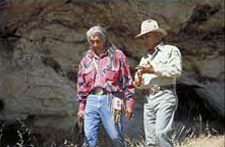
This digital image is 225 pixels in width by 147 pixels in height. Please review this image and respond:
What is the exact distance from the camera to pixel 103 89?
14.7ft

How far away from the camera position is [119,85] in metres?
4.55

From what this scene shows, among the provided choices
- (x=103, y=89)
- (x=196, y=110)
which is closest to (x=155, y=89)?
(x=103, y=89)

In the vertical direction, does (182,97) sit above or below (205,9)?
below

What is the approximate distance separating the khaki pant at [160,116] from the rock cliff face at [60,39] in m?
2.20

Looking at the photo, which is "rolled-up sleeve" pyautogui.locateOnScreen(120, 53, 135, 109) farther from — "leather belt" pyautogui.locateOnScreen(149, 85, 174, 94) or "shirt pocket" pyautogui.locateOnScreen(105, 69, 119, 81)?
"leather belt" pyautogui.locateOnScreen(149, 85, 174, 94)

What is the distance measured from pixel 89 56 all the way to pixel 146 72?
1.82 ft

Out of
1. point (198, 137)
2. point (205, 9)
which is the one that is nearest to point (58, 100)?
point (198, 137)

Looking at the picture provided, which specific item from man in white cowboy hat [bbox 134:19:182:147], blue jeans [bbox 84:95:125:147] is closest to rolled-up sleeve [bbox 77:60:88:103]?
blue jeans [bbox 84:95:125:147]

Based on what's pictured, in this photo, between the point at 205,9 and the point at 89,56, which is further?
the point at 205,9

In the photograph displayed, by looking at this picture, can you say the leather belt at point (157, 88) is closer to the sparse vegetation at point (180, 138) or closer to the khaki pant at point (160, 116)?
the khaki pant at point (160, 116)

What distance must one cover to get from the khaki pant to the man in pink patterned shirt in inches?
11.1

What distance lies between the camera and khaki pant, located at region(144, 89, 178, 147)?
15.1 feet

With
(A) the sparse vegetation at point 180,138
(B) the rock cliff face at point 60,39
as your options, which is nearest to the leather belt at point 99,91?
(A) the sparse vegetation at point 180,138

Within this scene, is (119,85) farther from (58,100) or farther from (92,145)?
(58,100)
